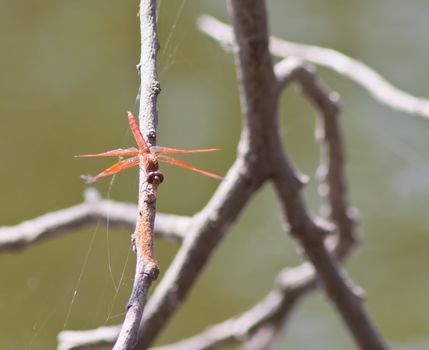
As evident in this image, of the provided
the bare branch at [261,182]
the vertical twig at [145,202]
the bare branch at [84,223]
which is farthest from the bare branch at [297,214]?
the vertical twig at [145,202]

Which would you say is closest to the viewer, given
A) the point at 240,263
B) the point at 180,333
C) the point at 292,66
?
the point at 292,66

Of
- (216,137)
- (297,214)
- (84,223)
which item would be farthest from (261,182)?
(216,137)

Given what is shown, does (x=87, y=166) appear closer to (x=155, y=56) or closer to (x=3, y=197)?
(x=3, y=197)

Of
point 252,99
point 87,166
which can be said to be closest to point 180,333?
point 87,166

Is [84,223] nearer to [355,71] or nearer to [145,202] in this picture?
[355,71]

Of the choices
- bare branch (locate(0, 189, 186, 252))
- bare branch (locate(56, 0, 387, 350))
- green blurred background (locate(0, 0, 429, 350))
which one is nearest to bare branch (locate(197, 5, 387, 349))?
bare branch (locate(56, 0, 387, 350))

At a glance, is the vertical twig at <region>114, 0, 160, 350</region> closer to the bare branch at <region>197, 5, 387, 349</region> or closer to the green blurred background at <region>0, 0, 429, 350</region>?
the bare branch at <region>197, 5, 387, 349</region>
